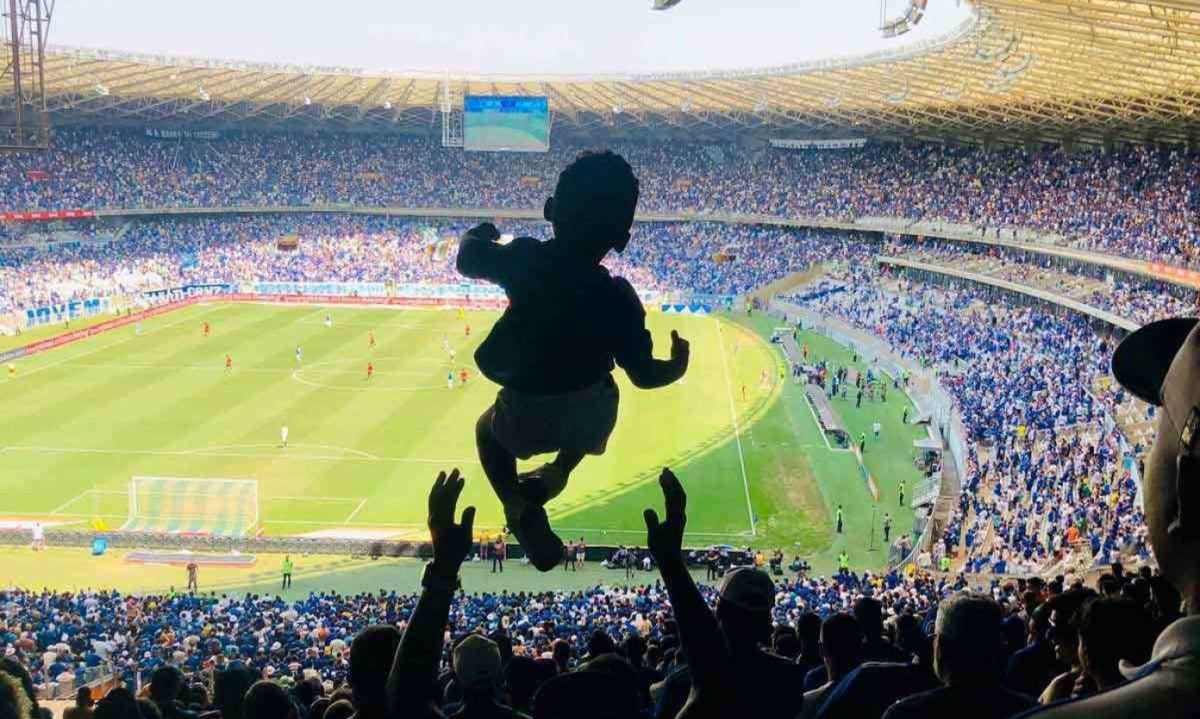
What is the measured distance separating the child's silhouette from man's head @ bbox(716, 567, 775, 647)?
0.96 metres

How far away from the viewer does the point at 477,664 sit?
368 cm

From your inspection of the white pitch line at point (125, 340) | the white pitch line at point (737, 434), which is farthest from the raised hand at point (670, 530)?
the white pitch line at point (125, 340)

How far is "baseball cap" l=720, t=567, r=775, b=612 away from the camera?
381cm

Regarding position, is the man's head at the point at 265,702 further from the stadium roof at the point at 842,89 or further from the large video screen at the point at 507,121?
the large video screen at the point at 507,121

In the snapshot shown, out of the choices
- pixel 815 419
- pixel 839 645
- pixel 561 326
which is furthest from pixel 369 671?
pixel 815 419

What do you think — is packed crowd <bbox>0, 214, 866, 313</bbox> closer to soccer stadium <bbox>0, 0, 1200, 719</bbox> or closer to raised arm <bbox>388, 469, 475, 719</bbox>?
soccer stadium <bbox>0, 0, 1200, 719</bbox>

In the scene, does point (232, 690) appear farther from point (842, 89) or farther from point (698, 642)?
point (842, 89)

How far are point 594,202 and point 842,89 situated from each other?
180 ft

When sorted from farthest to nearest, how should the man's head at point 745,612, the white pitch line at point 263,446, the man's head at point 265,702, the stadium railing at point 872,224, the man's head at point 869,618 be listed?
1. the stadium railing at point 872,224
2. the white pitch line at point 263,446
3. the man's head at point 869,618
4. the man's head at point 265,702
5. the man's head at point 745,612

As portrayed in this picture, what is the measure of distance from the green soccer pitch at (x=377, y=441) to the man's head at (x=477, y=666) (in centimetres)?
2310

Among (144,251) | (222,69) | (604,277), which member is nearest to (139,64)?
(222,69)

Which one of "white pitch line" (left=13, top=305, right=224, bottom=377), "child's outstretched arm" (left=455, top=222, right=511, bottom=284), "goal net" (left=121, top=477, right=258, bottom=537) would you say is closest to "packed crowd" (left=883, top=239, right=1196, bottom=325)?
"goal net" (left=121, top=477, right=258, bottom=537)

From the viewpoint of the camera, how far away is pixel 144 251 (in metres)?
67.2

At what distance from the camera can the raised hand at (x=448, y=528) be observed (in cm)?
353
